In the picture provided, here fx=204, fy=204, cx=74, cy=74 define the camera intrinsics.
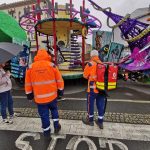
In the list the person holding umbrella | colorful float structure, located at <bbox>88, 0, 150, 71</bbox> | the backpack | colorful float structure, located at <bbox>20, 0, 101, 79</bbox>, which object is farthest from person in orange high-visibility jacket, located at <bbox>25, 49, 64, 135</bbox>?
colorful float structure, located at <bbox>88, 0, 150, 71</bbox>

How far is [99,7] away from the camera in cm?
1136

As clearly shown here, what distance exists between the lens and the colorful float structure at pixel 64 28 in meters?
9.94

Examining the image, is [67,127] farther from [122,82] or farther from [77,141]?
[122,82]

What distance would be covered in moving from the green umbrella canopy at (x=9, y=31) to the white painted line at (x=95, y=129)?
5.53 meters

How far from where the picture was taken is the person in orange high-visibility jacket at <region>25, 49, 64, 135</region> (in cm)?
401

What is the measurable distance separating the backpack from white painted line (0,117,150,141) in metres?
0.96

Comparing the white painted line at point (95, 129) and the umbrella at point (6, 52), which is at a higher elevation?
the umbrella at point (6, 52)

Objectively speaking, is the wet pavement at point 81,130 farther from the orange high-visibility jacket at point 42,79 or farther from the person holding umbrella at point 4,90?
the orange high-visibility jacket at point 42,79

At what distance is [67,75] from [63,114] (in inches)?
158

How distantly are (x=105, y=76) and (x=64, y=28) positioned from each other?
31.2ft

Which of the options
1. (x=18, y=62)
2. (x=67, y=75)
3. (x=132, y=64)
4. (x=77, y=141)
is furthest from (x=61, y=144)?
(x=132, y=64)

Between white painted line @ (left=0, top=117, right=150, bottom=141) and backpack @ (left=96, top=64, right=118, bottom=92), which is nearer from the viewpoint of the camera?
white painted line @ (left=0, top=117, right=150, bottom=141)

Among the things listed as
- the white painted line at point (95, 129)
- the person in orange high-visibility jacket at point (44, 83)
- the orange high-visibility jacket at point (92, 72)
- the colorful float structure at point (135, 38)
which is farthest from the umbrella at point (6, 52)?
the colorful float structure at point (135, 38)

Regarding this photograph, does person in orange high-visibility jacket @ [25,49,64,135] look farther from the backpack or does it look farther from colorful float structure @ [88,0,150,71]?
colorful float structure @ [88,0,150,71]
